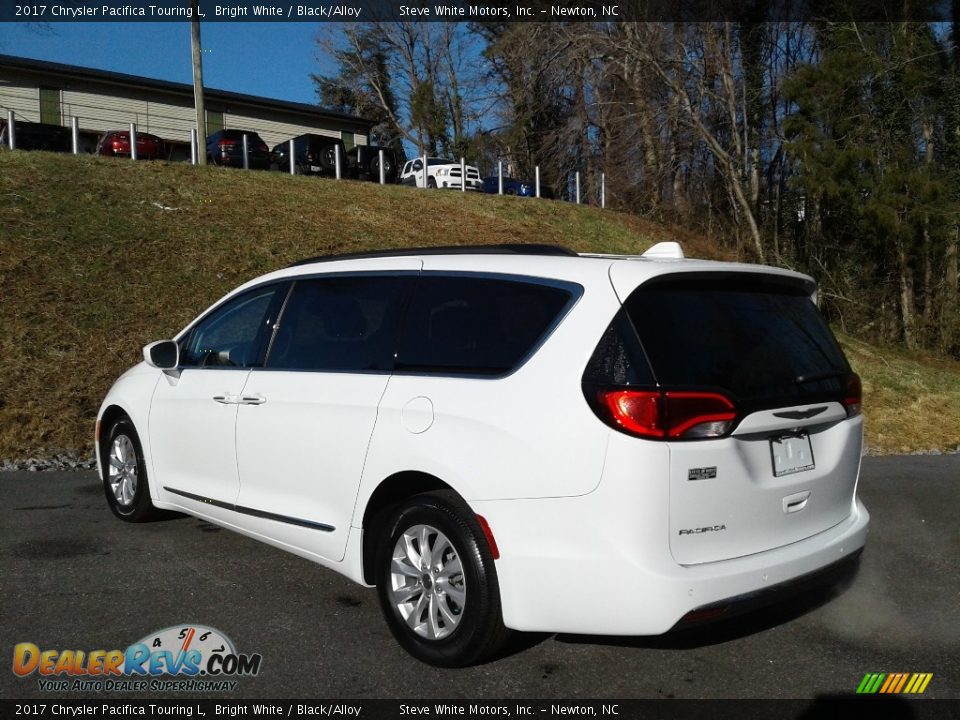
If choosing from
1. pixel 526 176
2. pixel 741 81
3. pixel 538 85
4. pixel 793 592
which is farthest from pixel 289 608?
pixel 526 176

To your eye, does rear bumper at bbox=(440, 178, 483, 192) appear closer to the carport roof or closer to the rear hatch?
the carport roof

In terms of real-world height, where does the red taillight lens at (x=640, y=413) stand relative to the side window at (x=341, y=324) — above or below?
below

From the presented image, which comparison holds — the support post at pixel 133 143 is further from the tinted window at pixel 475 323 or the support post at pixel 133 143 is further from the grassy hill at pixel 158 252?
the tinted window at pixel 475 323

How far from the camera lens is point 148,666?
148 inches

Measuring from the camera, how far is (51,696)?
3.46 metres

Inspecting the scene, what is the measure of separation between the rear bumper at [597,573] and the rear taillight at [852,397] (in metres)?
0.82

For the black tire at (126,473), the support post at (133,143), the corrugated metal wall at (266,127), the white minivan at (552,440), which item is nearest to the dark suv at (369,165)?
the support post at (133,143)

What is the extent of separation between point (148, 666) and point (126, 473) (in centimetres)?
241

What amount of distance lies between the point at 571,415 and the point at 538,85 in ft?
74.6

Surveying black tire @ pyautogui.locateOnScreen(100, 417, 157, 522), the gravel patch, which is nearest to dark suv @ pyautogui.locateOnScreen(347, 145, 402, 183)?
the gravel patch

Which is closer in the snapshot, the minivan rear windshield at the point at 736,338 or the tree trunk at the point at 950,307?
the minivan rear windshield at the point at 736,338

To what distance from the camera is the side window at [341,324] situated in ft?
13.7

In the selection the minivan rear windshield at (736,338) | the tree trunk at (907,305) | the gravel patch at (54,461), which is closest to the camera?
the minivan rear windshield at (736,338)

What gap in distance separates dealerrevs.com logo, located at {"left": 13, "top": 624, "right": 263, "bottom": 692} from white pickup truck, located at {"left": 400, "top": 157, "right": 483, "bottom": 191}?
2682cm
